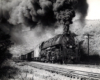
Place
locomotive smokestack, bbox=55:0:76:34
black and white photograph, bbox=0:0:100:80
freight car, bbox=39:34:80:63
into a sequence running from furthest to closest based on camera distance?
freight car, bbox=39:34:80:63 → locomotive smokestack, bbox=55:0:76:34 → black and white photograph, bbox=0:0:100:80

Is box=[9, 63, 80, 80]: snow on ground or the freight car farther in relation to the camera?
the freight car

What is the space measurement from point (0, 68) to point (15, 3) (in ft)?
8.27

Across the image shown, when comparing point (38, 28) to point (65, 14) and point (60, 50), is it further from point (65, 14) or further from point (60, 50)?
point (60, 50)

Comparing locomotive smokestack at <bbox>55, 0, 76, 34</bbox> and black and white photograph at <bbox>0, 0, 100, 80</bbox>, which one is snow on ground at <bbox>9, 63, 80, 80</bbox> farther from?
locomotive smokestack at <bbox>55, 0, 76, 34</bbox>

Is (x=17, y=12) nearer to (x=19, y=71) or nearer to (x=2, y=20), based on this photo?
(x=2, y=20)

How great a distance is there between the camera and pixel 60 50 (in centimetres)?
591

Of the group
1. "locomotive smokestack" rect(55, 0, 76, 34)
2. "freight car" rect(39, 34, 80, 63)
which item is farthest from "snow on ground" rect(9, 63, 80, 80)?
"locomotive smokestack" rect(55, 0, 76, 34)

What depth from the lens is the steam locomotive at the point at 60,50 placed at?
587 cm

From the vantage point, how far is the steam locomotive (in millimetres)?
5870

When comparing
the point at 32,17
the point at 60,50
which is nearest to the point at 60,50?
the point at 60,50

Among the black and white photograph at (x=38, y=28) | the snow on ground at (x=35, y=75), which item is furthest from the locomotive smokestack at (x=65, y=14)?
the snow on ground at (x=35, y=75)

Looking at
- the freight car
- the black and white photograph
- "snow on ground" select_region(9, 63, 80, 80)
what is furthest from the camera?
the freight car

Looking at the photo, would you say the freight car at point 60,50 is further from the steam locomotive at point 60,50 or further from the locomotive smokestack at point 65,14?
the locomotive smokestack at point 65,14

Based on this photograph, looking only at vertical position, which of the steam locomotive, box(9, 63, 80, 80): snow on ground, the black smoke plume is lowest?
box(9, 63, 80, 80): snow on ground
